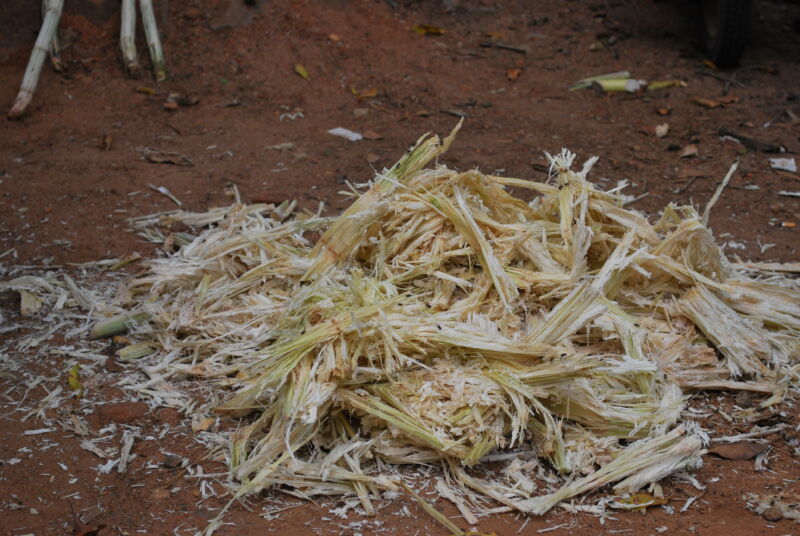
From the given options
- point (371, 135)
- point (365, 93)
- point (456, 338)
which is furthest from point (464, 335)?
point (365, 93)

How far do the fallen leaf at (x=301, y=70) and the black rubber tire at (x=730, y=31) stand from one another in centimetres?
345

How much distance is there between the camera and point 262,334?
3.18m

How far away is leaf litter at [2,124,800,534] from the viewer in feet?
8.66

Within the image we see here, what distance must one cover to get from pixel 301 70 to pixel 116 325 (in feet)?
11.2

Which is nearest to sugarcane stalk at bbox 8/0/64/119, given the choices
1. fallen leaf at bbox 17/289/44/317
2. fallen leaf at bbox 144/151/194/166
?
fallen leaf at bbox 144/151/194/166

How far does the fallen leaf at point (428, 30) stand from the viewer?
6992mm

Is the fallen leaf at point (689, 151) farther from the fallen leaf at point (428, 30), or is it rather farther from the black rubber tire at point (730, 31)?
the fallen leaf at point (428, 30)

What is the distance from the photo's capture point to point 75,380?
3.10 m

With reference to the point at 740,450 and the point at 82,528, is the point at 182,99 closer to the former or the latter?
the point at 82,528

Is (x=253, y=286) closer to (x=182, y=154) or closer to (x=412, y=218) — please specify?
(x=412, y=218)

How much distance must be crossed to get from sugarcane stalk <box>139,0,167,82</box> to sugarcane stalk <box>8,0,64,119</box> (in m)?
0.60

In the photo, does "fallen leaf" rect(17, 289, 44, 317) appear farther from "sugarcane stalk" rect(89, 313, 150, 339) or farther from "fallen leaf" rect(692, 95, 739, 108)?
"fallen leaf" rect(692, 95, 739, 108)

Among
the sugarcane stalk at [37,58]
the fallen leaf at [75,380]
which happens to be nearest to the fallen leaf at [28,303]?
the fallen leaf at [75,380]

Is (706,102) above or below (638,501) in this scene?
below
